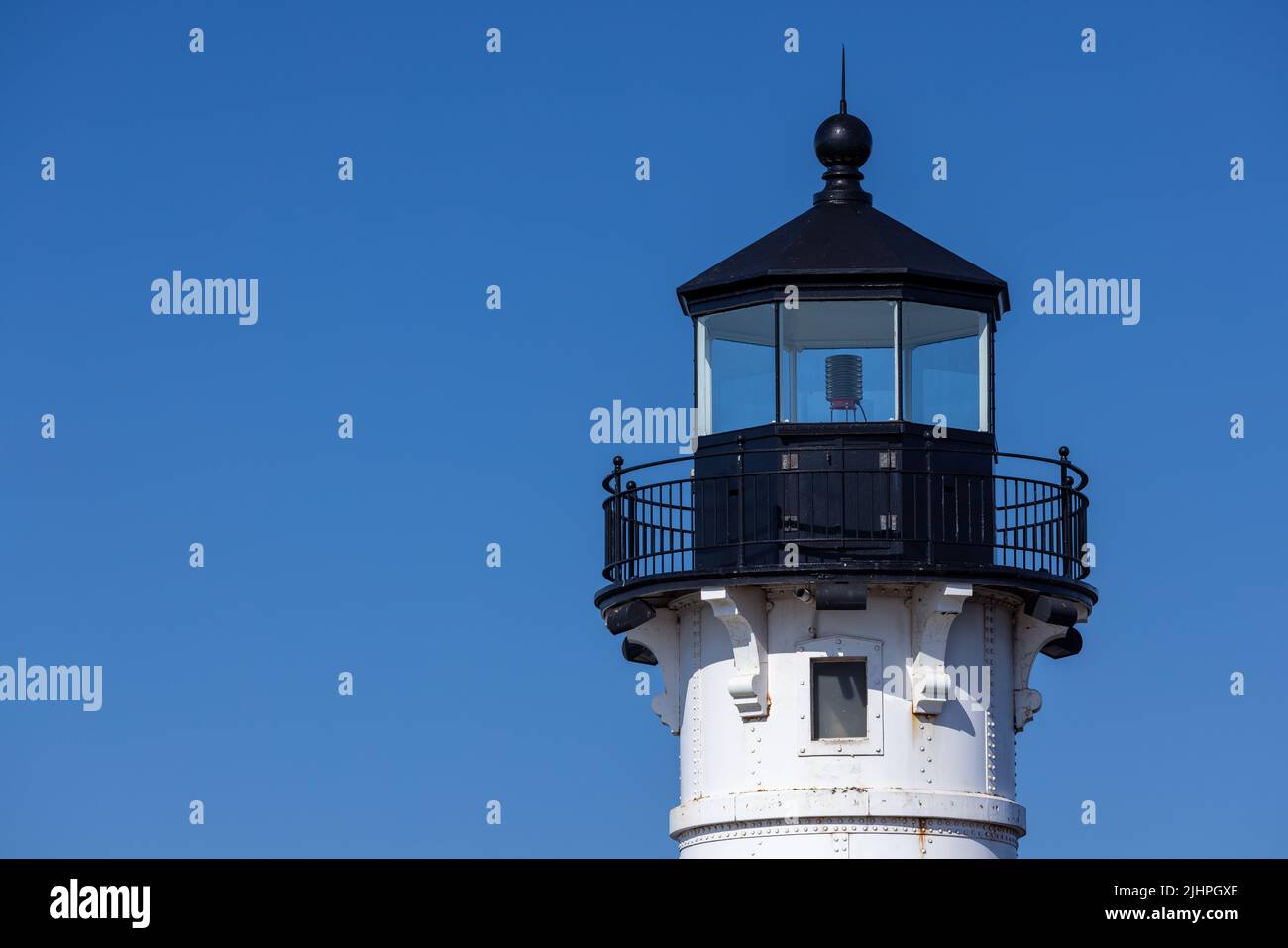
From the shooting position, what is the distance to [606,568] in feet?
113

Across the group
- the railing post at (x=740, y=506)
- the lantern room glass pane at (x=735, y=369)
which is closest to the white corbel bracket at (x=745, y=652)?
the railing post at (x=740, y=506)

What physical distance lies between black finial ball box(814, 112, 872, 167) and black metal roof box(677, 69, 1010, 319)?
10 mm

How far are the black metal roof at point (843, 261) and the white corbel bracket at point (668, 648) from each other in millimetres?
3238

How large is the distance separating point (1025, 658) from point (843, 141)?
18.5 feet

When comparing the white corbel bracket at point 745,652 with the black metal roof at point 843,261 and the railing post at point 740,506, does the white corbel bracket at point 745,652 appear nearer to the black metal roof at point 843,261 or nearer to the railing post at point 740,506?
the railing post at point 740,506

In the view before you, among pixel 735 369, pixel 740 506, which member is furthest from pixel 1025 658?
pixel 735 369

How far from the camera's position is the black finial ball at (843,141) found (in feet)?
115

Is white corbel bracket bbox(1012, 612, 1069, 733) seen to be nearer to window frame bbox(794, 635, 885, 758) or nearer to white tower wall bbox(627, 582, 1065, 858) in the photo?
white tower wall bbox(627, 582, 1065, 858)

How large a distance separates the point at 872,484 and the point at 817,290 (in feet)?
6.85

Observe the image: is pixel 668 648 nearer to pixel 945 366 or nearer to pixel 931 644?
pixel 931 644

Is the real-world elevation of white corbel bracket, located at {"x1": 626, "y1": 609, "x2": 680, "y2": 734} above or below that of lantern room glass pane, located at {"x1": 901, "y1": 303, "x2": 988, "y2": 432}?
below

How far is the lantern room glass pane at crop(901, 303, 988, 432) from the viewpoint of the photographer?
3391cm

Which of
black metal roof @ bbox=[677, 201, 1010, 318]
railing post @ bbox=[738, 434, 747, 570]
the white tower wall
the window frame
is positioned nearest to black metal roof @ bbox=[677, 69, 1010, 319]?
black metal roof @ bbox=[677, 201, 1010, 318]

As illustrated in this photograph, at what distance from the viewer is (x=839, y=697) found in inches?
1316
